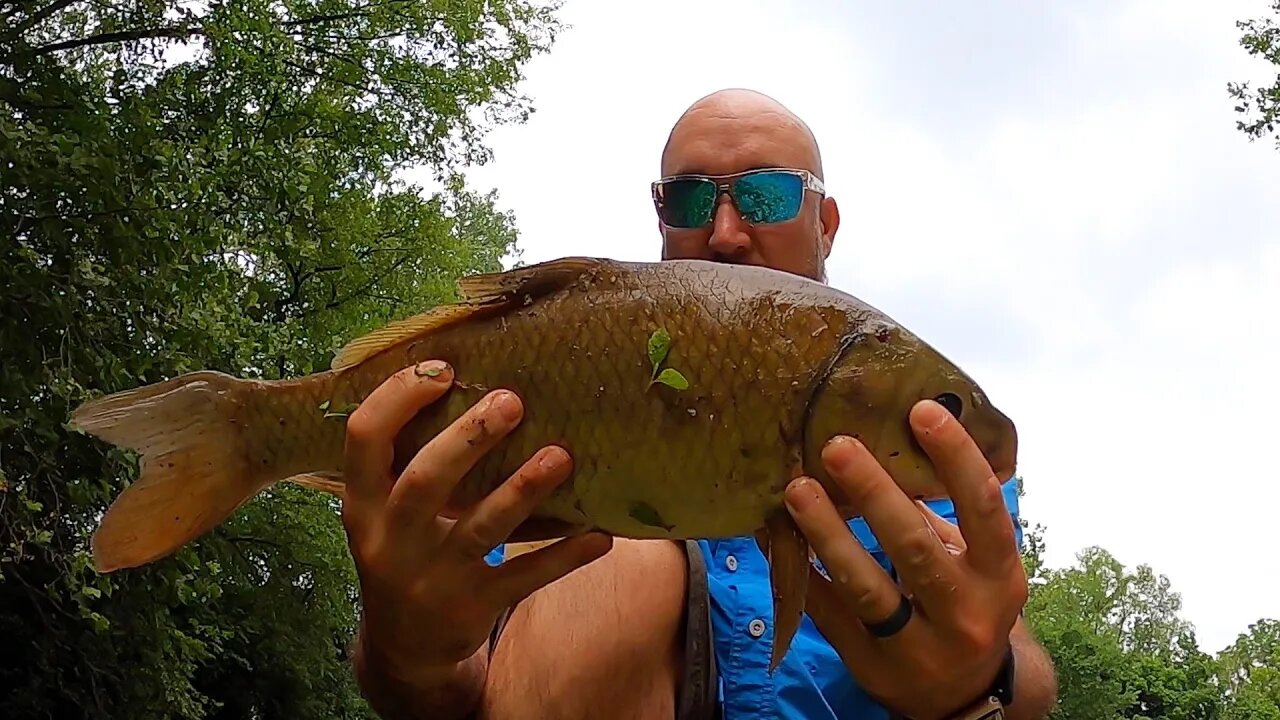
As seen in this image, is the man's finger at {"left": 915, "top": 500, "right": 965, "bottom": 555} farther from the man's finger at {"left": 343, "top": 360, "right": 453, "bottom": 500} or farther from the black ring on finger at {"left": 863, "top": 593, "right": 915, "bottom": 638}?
the man's finger at {"left": 343, "top": 360, "right": 453, "bottom": 500}

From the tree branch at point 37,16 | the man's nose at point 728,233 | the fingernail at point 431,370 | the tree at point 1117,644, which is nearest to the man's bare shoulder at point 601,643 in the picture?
the fingernail at point 431,370

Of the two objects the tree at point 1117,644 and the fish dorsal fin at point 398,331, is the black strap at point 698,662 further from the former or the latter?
the tree at point 1117,644

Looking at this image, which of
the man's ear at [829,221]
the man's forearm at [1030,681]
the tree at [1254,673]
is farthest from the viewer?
the tree at [1254,673]

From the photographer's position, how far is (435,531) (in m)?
1.79

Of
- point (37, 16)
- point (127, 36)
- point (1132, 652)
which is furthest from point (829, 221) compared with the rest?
point (1132, 652)

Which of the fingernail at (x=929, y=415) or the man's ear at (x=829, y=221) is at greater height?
the man's ear at (x=829, y=221)

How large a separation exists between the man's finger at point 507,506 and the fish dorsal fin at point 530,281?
0.79ft

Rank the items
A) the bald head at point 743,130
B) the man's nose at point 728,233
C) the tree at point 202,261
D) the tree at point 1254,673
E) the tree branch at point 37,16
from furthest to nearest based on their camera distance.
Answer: the tree at point 1254,673
the tree branch at point 37,16
the tree at point 202,261
the bald head at point 743,130
the man's nose at point 728,233

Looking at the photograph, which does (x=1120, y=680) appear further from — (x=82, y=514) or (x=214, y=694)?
(x=82, y=514)

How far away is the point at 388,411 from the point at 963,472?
2.66 feet

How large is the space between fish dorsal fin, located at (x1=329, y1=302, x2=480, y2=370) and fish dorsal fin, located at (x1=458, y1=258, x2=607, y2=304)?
0.11 feet

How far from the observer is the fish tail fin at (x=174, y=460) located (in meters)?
1.79

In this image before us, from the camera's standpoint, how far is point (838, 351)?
1.71m

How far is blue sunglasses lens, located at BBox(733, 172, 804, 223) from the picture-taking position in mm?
2801
